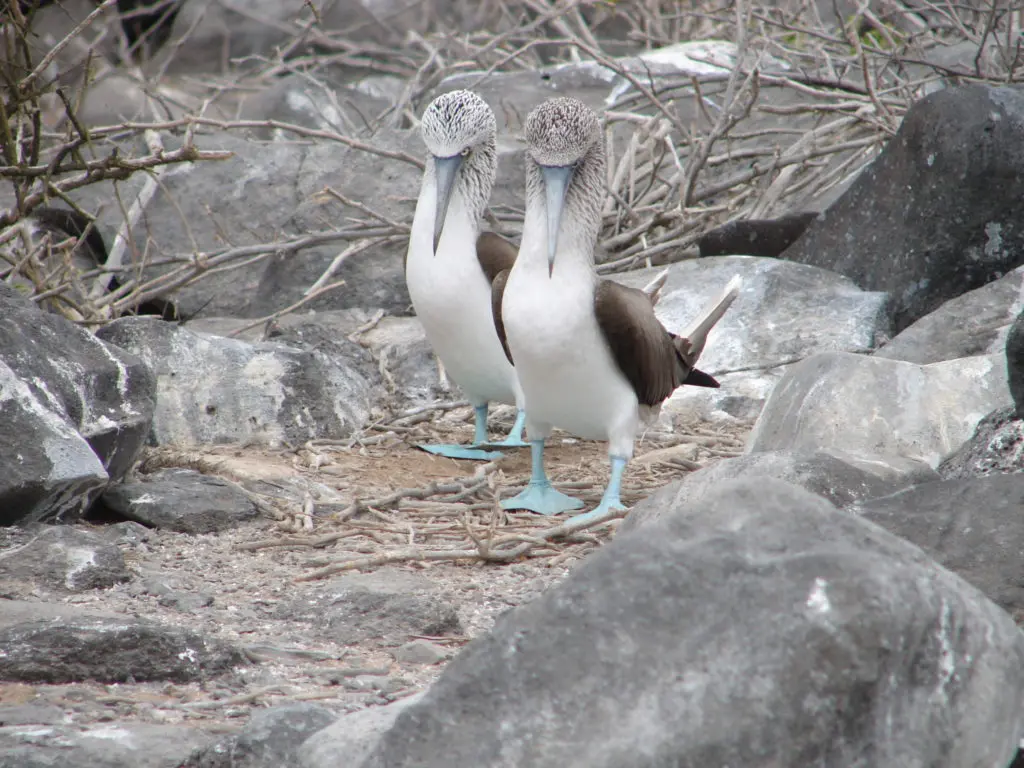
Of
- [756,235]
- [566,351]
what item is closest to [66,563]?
[566,351]

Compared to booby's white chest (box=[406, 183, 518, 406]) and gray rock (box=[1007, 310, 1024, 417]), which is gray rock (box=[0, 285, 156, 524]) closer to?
booby's white chest (box=[406, 183, 518, 406])

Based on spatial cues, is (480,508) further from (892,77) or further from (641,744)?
(892,77)

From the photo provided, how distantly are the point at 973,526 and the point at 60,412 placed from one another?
2.67m

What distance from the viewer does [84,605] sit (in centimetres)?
342

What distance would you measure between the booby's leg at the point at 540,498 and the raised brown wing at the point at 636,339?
0.45 m

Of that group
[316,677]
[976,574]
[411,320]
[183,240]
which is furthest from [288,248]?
[976,574]

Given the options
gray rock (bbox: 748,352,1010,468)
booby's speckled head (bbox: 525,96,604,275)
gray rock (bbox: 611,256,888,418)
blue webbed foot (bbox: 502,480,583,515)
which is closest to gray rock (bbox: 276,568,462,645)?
blue webbed foot (bbox: 502,480,583,515)

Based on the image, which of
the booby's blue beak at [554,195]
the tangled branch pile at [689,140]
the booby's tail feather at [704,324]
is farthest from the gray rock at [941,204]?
the booby's blue beak at [554,195]

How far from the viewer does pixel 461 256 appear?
5.73 m

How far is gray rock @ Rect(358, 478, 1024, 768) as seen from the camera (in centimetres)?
181

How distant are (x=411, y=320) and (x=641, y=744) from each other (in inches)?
222

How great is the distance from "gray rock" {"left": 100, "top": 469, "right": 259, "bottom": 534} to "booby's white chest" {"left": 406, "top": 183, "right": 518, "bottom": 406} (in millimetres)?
1429

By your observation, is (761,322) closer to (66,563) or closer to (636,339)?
(636,339)

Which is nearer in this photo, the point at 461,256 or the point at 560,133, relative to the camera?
the point at 560,133
